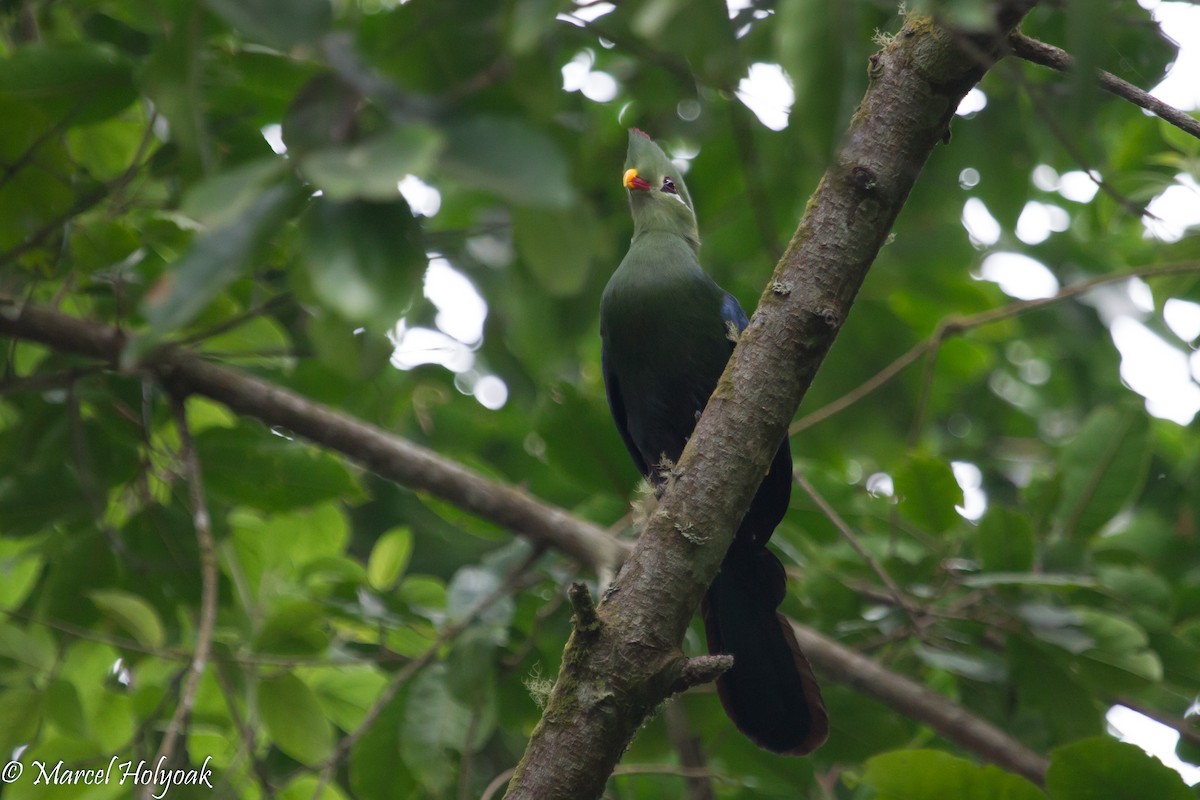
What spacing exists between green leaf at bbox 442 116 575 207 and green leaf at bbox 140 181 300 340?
205mm

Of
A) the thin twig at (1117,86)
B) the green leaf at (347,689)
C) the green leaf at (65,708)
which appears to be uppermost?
the thin twig at (1117,86)

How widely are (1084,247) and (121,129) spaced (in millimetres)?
4019

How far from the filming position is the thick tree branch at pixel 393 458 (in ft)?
10.7

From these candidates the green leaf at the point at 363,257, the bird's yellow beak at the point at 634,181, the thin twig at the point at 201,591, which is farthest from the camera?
the bird's yellow beak at the point at 634,181

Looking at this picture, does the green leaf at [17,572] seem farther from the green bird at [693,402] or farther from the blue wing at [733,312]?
the blue wing at [733,312]

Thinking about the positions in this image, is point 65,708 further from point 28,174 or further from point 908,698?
point 908,698

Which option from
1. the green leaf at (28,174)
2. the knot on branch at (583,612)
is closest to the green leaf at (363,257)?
the knot on branch at (583,612)

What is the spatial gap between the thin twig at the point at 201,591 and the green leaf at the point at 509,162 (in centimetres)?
131

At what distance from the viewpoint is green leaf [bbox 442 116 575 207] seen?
1196 mm

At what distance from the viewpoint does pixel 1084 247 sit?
16.1 feet

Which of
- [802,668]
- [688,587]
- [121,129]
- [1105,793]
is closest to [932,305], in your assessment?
[802,668]

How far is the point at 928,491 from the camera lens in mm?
3316

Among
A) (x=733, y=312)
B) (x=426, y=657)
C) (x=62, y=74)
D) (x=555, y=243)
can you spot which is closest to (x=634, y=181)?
(x=733, y=312)

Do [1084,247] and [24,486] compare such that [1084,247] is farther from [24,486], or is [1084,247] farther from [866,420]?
[24,486]
